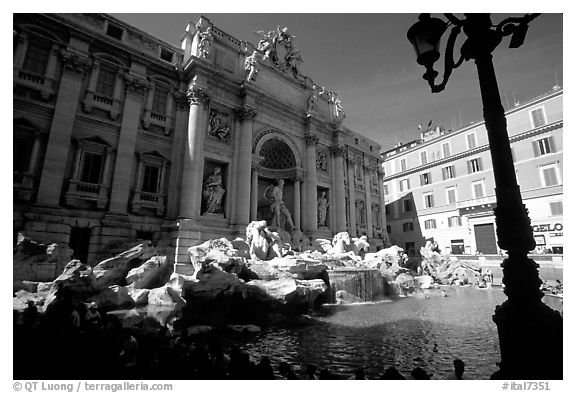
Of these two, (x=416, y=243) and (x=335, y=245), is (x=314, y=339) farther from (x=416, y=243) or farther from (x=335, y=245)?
(x=416, y=243)

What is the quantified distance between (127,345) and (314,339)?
393cm

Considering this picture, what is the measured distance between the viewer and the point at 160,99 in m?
13.6

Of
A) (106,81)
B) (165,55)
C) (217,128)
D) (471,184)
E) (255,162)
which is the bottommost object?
(255,162)

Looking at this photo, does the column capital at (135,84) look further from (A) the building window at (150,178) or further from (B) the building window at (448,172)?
(B) the building window at (448,172)

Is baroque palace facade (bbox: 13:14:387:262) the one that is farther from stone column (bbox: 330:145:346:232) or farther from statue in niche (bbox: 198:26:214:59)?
stone column (bbox: 330:145:346:232)

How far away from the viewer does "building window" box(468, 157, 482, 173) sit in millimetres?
22455

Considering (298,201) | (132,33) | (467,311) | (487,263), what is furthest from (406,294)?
(132,33)

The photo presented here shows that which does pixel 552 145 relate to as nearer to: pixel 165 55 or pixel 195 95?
pixel 195 95

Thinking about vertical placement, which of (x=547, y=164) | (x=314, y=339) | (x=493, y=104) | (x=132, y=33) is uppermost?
(x=132, y=33)

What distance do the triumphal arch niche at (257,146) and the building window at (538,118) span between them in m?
12.2

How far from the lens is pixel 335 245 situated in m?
16.2

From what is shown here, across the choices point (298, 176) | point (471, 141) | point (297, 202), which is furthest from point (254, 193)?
point (471, 141)

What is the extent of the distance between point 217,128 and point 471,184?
2052 cm

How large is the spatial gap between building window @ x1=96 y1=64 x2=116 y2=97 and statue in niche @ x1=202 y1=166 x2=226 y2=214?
5564mm
